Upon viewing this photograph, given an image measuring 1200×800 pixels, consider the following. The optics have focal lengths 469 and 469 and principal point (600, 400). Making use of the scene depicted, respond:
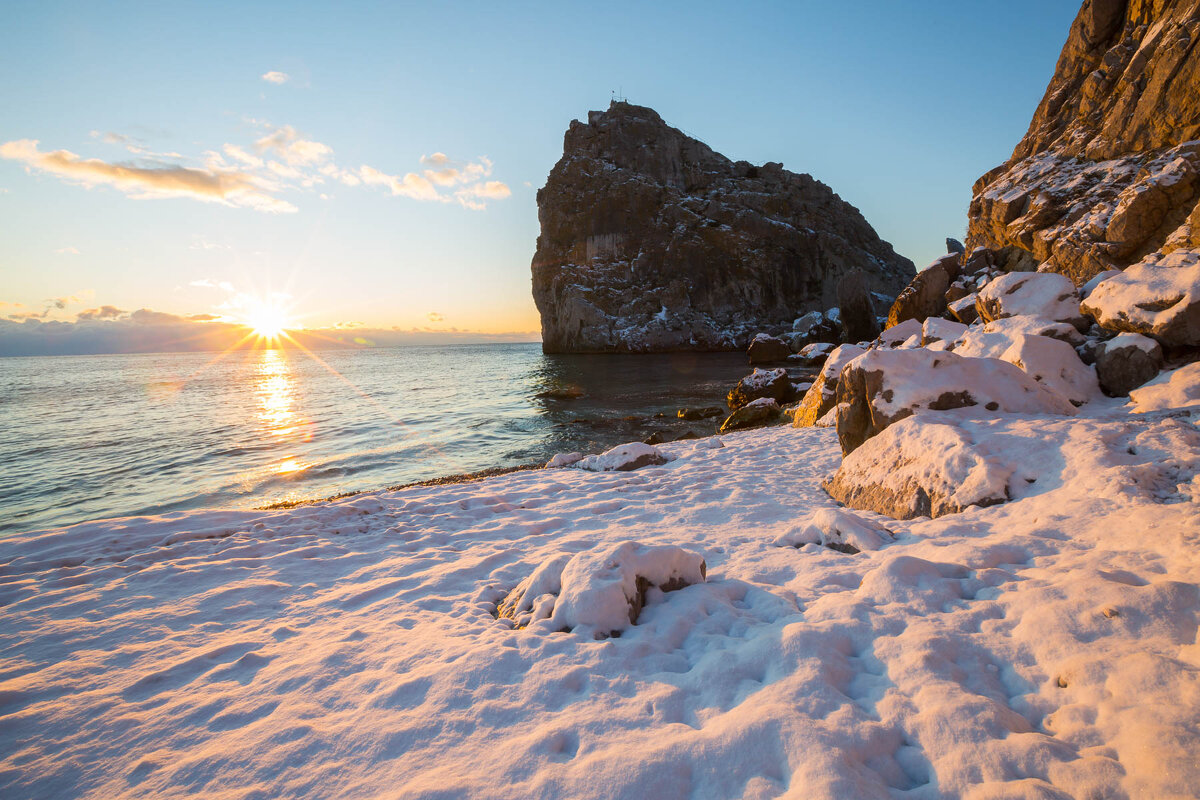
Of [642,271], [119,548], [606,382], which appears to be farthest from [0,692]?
[642,271]

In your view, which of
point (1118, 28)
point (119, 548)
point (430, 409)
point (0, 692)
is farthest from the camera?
point (430, 409)

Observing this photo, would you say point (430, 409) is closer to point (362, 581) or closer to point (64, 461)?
point (64, 461)

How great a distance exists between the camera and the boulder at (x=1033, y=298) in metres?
9.73

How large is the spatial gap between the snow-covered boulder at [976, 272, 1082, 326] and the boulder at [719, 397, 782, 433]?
6078 millimetres

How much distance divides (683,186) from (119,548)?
96292mm

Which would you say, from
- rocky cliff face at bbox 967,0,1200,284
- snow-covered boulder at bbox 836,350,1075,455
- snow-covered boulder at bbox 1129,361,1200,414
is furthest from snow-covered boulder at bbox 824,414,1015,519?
rocky cliff face at bbox 967,0,1200,284

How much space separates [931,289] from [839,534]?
1942 cm

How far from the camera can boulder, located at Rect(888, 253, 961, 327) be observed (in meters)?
19.2

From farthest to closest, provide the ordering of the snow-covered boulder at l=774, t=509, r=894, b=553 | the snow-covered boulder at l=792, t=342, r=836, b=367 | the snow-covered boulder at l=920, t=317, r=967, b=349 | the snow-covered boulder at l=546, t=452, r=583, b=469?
the snow-covered boulder at l=792, t=342, r=836, b=367
the snow-covered boulder at l=920, t=317, r=967, b=349
the snow-covered boulder at l=546, t=452, r=583, b=469
the snow-covered boulder at l=774, t=509, r=894, b=553

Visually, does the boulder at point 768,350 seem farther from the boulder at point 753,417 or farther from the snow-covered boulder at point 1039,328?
the snow-covered boulder at point 1039,328

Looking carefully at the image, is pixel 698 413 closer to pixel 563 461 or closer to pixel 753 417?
pixel 753 417

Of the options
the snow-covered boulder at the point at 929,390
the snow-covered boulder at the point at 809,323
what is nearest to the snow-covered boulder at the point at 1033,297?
the snow-covered boulder at the point at 929,390

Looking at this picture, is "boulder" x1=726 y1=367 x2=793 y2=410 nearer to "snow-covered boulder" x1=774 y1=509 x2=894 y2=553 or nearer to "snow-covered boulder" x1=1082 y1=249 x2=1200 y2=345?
"snow-covered boulder" x1=1082 y1=249 x2=1200 y2=345

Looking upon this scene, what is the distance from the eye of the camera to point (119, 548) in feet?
17.9
